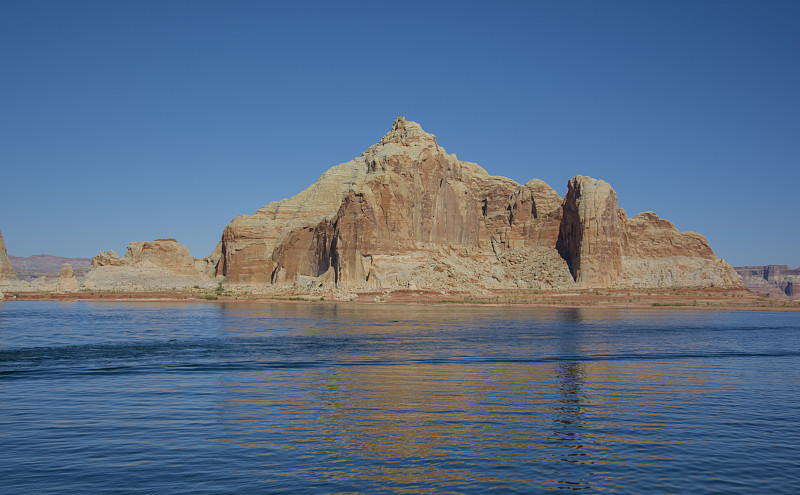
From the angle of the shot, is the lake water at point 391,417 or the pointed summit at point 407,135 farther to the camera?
the pointed summit at point 407,135

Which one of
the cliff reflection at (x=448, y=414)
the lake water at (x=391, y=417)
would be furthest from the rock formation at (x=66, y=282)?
the cliff reflection at (x=448, y=414)

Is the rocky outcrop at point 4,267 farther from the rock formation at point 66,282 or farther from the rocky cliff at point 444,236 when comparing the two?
the rocky cliff at point 444,236

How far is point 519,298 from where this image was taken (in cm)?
8938

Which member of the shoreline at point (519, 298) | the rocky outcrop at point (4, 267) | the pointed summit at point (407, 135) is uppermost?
the pointed summit at point (407, 135)

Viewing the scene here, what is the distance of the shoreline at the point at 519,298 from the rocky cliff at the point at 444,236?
14.2 feet

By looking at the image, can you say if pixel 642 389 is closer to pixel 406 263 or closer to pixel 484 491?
pixel 484 491

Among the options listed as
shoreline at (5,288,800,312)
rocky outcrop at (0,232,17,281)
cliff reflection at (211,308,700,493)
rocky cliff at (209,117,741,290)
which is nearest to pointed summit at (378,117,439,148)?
rocky cliff at (209,117,741,290)

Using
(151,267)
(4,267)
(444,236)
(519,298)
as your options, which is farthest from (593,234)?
(4,267)

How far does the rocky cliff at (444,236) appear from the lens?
9631 cm

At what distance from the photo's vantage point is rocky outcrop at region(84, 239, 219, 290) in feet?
391

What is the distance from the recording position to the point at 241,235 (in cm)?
11769

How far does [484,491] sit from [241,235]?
111 metres

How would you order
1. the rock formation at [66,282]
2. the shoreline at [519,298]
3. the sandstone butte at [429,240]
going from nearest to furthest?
1. the shoreline at [519,298]
2. the sandstone butte at [429,240]
3. the rock formation at [66,282]

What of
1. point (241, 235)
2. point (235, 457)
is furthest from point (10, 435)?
point (241, 235)
